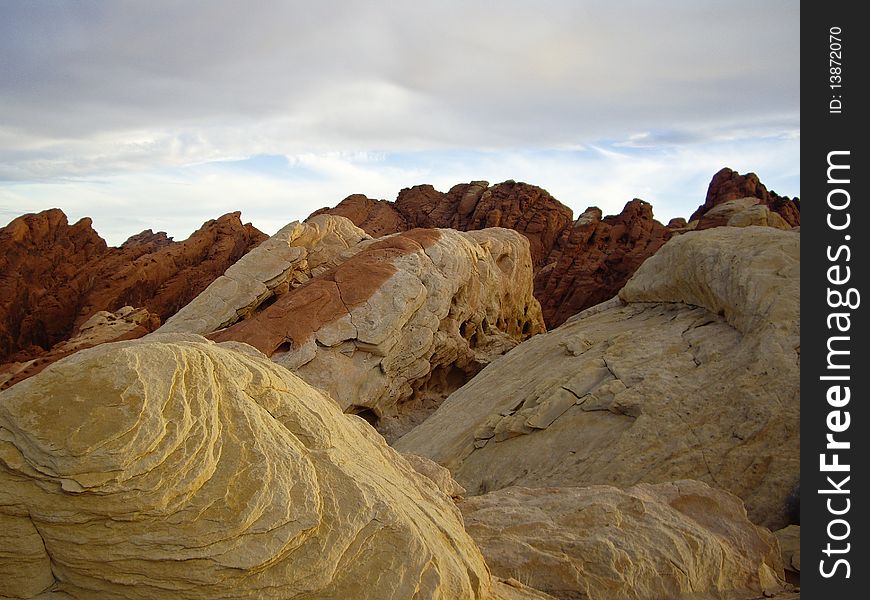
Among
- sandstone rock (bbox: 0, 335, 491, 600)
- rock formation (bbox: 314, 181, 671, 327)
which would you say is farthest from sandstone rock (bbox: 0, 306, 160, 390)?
rock formation (bbox: 314, 181, 671, 327)

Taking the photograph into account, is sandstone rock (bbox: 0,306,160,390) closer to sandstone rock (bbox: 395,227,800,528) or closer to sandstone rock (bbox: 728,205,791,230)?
sandstone rock (bbox: 395,227,800,528)

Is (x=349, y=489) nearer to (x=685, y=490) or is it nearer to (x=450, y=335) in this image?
(x=685, y=490)

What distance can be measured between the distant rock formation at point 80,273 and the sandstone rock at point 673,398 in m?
21.8

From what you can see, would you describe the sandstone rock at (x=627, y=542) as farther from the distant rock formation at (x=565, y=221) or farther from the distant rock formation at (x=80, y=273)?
the distant rock formation at (x=80, y=273)

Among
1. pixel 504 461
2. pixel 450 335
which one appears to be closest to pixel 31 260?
pixel 450 335

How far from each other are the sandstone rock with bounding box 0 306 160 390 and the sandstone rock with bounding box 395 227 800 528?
45.7ft

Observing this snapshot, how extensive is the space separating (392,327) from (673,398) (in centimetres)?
566

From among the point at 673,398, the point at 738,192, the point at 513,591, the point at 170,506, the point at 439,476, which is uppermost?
the point at 738,192

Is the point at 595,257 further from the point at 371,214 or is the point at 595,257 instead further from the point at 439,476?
the point at 439,476

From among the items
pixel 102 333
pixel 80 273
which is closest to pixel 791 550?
pixel 102 333

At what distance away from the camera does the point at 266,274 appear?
15133 mm

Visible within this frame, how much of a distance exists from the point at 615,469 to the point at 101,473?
19.3ft

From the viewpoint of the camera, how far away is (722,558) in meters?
5.57

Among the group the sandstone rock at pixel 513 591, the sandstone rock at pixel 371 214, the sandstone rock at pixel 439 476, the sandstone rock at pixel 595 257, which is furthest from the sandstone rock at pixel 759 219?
the sandstone rock at pixel 371 214
